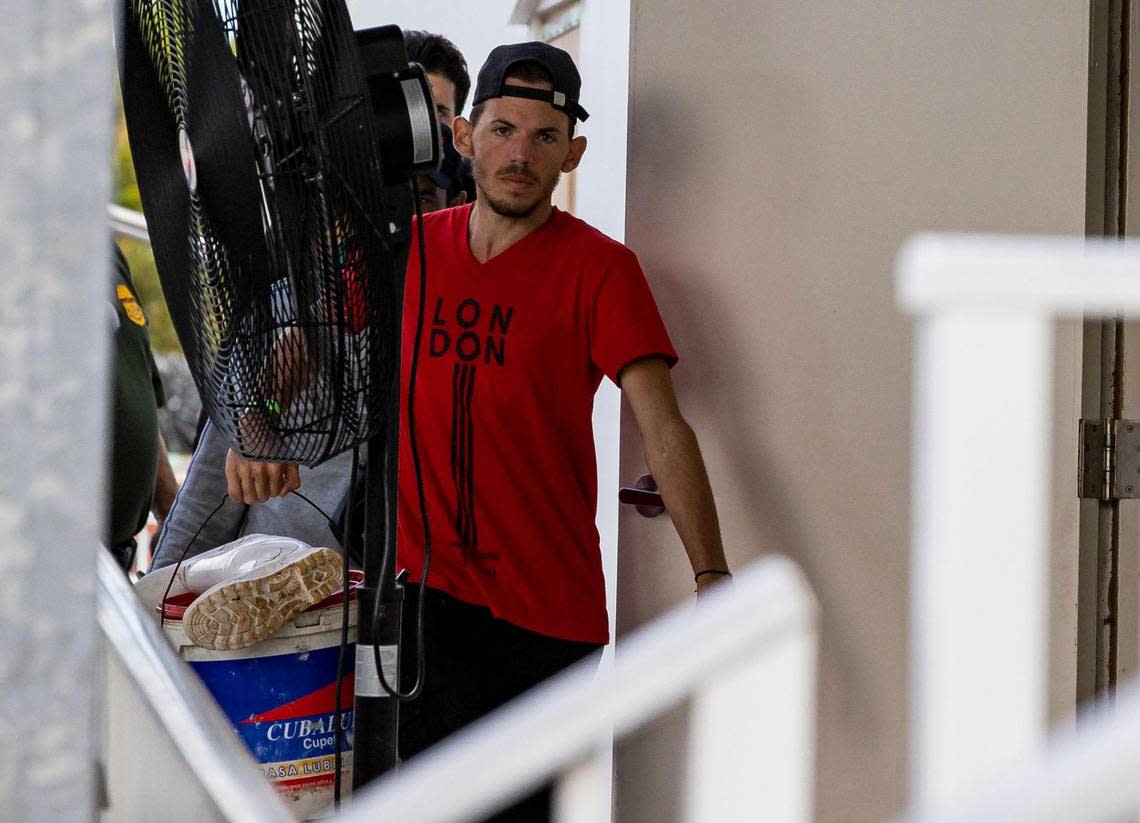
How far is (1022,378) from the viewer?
16.1 inches

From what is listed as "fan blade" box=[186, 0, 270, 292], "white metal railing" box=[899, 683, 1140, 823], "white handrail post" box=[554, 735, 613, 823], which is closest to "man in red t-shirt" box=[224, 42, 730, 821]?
"fan blade" box=[186, 0, 270, 292]

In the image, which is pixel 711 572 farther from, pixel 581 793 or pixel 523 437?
pixel 581 793

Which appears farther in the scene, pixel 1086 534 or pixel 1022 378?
pixel 1086 534

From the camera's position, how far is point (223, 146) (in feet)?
4.25

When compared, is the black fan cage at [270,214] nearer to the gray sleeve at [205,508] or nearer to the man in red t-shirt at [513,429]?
the man in red t-shirt at [513,429]

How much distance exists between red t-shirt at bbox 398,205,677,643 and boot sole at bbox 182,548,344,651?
545mm

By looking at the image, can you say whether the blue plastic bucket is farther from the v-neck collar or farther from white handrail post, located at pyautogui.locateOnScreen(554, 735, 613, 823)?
white handrail post, located at pyautogui.locateOnScreen(554, 735, 613, 823)

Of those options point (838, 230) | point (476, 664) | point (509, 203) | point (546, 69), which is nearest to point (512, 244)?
point (509, 203)

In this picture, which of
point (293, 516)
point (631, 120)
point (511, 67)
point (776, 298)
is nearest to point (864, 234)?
point (776, 298)

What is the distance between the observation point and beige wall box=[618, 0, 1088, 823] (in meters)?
1.82

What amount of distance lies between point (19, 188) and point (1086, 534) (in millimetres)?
1672

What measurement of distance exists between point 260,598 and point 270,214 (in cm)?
49

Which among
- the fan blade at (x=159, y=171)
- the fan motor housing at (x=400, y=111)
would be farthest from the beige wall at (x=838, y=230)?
the fan blade at (x=159, y=171)

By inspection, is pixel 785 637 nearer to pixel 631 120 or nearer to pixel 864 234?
pixel 864 234
